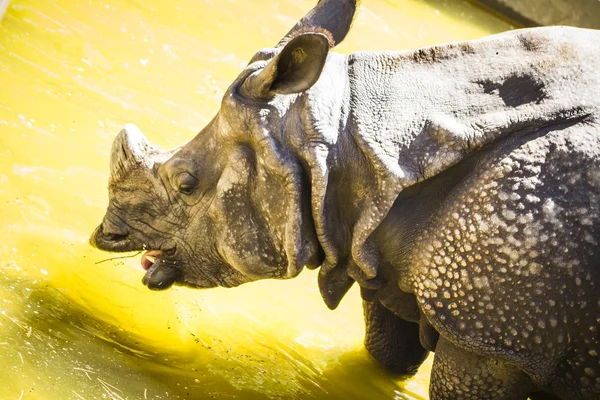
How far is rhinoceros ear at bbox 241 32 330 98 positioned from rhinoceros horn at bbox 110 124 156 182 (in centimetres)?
85

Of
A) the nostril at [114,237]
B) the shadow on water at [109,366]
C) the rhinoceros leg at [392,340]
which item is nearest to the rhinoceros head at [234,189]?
the nostril at [114,237]

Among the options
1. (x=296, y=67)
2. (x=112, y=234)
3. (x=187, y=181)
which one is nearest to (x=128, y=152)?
(x=187, y=181)

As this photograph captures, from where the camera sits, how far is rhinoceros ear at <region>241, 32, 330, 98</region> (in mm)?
4230

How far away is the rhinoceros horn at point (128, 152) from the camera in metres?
4.89

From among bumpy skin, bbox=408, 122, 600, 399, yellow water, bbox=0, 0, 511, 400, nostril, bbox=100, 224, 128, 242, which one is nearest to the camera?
bumpy skin, bbox=408, 122, 600, 399

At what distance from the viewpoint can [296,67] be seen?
432 centimetres

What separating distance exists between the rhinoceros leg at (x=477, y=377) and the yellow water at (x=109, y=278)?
115 centimetres

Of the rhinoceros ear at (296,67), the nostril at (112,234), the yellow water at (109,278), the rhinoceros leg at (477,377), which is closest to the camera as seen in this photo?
the rhinoceros ear at (296,67)

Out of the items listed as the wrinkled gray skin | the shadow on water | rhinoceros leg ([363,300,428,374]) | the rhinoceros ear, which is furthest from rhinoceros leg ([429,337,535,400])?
the rhinoceros ear

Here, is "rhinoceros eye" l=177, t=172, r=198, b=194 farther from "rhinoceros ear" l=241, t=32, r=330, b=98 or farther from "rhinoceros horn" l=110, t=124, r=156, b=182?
"rhinoceros ear" l=241, t=32, r=330, b=98

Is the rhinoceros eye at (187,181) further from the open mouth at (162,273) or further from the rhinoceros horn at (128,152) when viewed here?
the open mouth at (162,273)

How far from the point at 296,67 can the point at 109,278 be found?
7.13 feet

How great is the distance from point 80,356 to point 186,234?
2.84 feet

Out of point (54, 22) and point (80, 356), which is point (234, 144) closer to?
point (80, 356)
